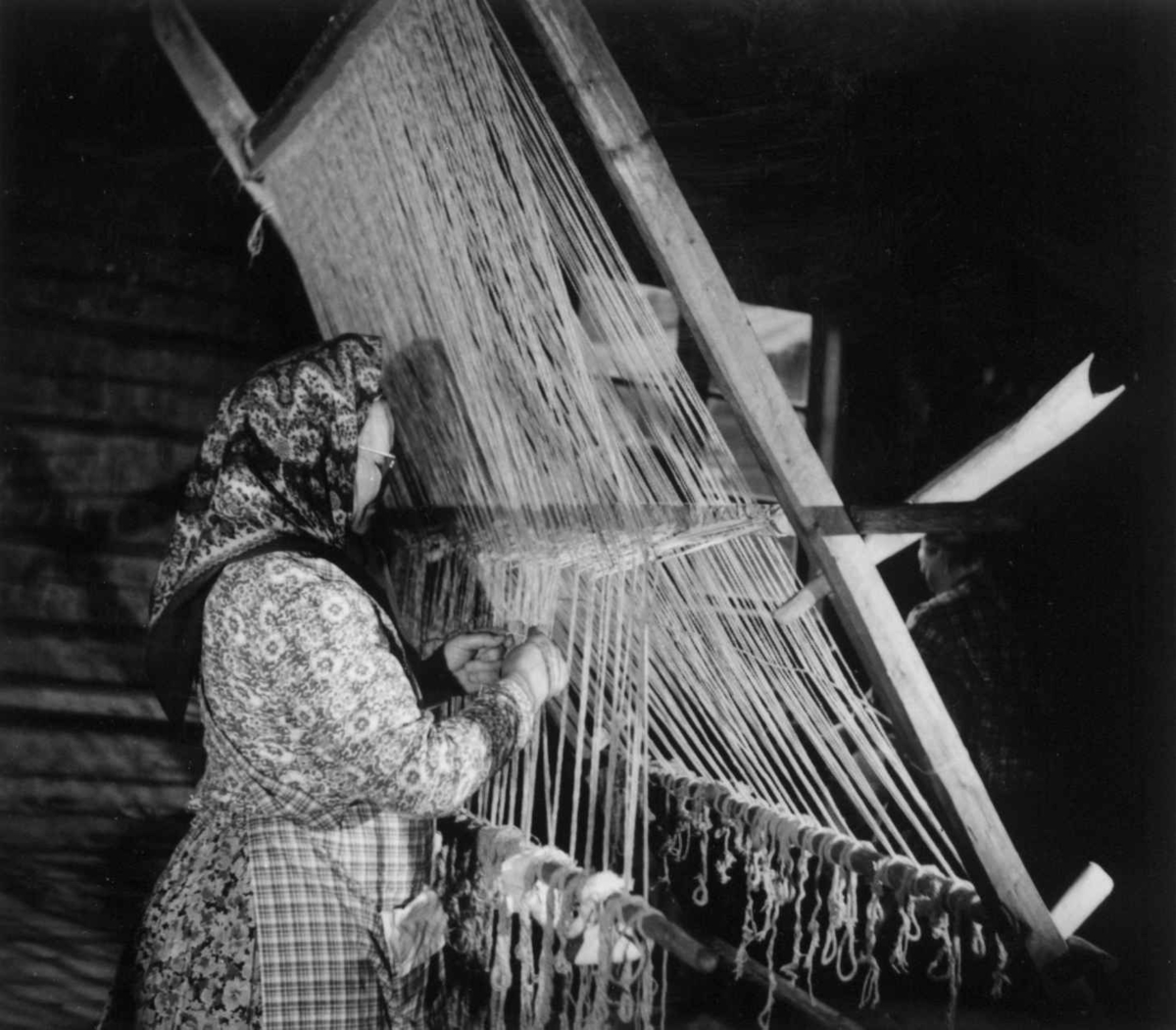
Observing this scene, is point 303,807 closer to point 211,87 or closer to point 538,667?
point 538,667

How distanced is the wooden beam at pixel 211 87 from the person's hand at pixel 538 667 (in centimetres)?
164

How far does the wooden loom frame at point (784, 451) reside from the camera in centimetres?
108

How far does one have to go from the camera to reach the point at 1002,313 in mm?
3203

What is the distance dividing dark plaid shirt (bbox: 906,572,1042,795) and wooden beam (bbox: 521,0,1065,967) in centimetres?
165

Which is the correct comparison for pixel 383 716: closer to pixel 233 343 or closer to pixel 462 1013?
pixel 462 1013

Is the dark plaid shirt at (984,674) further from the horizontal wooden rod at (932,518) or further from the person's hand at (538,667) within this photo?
the horizontal wooden rod at (932,518)

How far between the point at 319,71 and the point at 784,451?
1372mm

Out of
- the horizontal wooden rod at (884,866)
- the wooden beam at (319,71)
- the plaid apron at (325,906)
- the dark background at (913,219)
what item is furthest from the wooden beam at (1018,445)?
the dark background at (913,219)

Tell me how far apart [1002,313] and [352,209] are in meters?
2.39

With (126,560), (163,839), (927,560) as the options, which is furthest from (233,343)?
(927,560)

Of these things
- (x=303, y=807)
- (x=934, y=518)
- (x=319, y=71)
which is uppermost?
(x=319, y=71)

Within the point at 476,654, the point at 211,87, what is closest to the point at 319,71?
the point at 211,87

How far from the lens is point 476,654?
1761 millimetres

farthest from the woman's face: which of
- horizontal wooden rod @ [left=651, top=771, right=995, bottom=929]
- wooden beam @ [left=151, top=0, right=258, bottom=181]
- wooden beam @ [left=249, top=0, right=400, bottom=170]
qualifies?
wooden beam @ [left=151, top=0, right=258, bottom=181]
